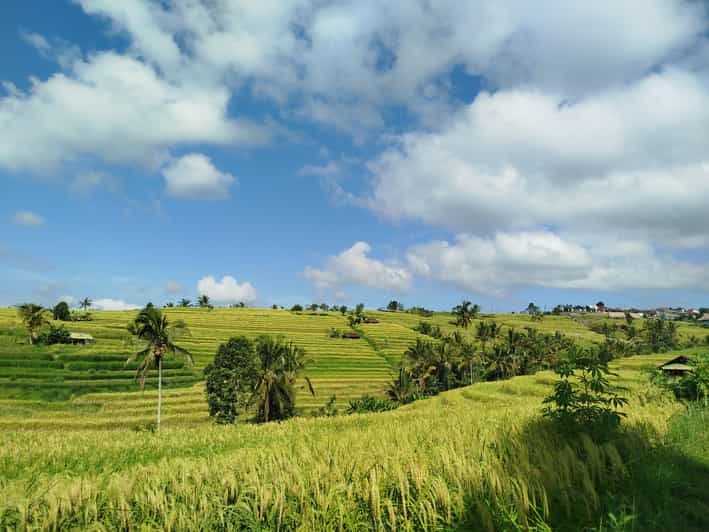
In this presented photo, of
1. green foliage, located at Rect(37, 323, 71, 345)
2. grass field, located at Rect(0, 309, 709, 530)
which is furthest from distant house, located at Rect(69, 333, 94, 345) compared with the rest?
grass field, located at Rect(0, 309, 709, 530)

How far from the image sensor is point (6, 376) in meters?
66.9

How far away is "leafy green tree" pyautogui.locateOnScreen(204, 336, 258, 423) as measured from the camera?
60.2 metres

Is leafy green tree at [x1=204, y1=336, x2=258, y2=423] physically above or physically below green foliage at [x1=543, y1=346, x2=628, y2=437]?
below

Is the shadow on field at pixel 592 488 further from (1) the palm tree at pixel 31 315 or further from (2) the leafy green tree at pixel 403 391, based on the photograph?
(1) the palm tree at pixel 31 315

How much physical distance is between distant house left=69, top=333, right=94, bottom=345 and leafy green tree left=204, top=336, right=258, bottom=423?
51.5 metres

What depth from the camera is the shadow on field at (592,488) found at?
196 inches

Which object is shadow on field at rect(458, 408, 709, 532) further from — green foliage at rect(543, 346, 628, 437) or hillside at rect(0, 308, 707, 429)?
hillside at rect(0, 308, 707, 429)

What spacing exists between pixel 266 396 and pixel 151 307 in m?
17.4

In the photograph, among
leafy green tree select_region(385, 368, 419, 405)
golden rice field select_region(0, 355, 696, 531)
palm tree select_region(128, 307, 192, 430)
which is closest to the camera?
golden rice field select_region(0, 355, 696, 531)

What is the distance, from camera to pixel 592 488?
5.27m

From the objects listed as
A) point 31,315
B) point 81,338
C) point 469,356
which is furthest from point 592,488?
point 81,338

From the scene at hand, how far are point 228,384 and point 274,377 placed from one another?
13.5 m

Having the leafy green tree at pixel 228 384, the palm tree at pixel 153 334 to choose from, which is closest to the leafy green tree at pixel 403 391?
the leafy green tree at pixel 228 384

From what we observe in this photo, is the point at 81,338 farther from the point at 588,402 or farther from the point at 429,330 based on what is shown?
the point at 429,330
